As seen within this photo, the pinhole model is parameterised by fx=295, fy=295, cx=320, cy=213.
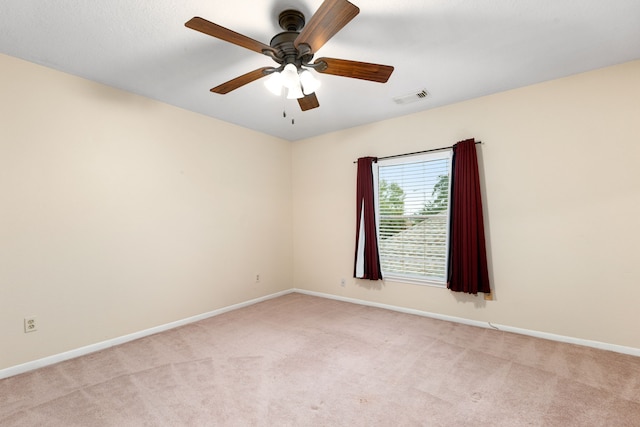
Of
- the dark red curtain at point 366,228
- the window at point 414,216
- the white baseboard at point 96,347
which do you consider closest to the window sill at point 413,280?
the window at point 414,216

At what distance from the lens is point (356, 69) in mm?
2002

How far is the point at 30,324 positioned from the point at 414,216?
394 centimetres

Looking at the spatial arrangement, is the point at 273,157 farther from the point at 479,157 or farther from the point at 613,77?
the point at 613,77

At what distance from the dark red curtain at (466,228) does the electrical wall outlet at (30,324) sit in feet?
13.0

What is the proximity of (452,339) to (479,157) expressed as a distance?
197 cm

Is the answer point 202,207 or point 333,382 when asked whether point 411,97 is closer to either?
point 202,207

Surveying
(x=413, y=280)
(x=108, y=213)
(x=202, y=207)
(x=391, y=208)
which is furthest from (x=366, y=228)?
(x=108, y=213)

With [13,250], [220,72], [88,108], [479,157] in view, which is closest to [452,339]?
[479,157]

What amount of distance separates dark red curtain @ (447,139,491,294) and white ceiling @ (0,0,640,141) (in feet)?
2.49

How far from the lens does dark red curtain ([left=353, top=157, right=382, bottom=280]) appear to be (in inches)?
156

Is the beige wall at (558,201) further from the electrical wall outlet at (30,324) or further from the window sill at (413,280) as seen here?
the electrical wall outlet at (30,324)

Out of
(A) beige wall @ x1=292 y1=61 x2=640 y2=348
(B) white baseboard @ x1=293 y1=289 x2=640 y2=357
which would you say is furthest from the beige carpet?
(A) beige wall @ x1=292 y1=61 x2=640 y2=348

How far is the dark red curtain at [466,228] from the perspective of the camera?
10.4ft

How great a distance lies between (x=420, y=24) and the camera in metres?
2.05
